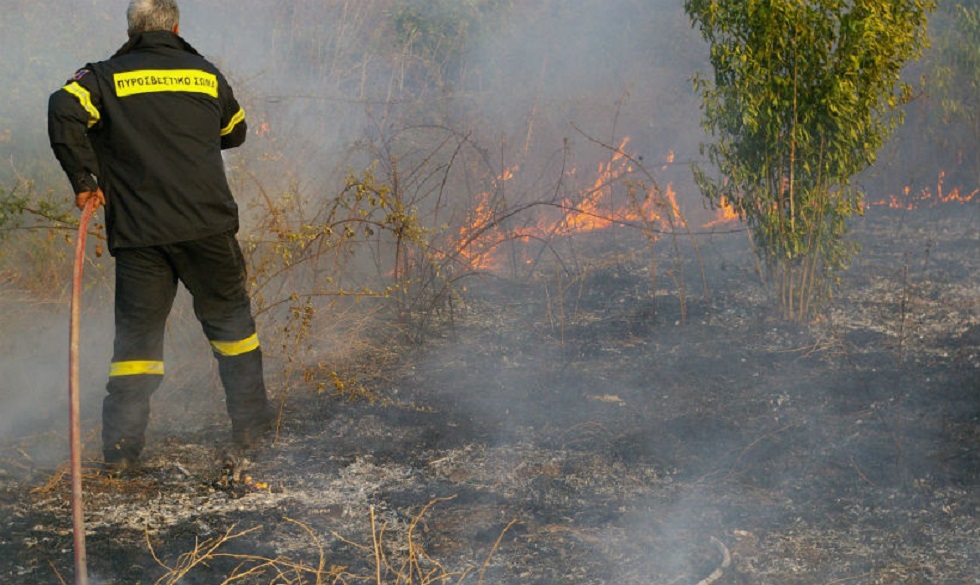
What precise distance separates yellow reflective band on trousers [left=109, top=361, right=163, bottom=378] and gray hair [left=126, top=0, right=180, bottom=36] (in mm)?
1382

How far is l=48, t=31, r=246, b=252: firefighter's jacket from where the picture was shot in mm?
3910

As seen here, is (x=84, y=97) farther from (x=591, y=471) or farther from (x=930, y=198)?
(x=930, y=198)

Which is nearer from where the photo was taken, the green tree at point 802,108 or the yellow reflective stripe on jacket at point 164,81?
the yellow reflective stripe on jacket at point 164,81

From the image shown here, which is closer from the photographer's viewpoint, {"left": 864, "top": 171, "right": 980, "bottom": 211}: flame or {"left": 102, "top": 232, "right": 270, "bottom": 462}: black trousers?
{"left": 102, "top": 232, "right": 270, "bottom": 462}: black trousers

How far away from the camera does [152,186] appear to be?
4043 millimetres

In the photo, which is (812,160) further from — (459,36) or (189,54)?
(459,36)

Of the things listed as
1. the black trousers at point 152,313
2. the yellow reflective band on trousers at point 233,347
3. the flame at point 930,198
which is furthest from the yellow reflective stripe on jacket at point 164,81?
the flame at point 930,198

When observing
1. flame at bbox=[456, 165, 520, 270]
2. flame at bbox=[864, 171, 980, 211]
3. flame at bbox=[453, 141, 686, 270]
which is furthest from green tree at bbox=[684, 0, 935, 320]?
flame at bbox=[864, 171, 980, 211]

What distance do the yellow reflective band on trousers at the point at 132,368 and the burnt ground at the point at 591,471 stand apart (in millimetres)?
441

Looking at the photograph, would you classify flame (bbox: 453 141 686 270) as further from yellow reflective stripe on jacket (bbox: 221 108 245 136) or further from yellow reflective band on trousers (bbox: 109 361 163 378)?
yellow reflective band on trousers (bbox: 109 361 163 378)

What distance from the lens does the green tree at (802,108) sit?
5.62m

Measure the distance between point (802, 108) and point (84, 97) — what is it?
13.2 ft

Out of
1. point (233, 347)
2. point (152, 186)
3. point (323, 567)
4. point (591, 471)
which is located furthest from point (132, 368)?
point (591, 471)

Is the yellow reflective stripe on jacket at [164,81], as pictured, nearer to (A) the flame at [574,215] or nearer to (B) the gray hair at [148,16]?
(B) the gray hair at [148,16]
